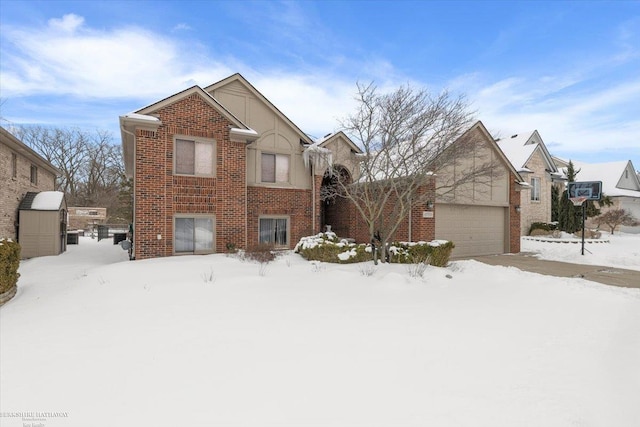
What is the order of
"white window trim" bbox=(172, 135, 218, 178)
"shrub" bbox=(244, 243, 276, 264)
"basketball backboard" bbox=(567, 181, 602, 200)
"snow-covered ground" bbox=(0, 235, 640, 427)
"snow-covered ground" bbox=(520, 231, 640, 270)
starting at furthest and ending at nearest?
"basketball backboard" bbox=(567, 181, 602, 200) < "snow-covered ground" bbox=(520, 231, 640, 270) < "white window trim" bbox=(172, 135, 218, 178) < "shrub" bbox=(244, 243, 276, 264) < "snow-covered ground" bbox=(0, 235, 640, 427)

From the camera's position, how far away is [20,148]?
16047mm

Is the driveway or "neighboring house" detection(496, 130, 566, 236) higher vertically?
"neighboring house" detection(496, 130, 566, 236)

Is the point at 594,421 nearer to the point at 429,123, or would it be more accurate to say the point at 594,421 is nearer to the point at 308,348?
the point at 308,348

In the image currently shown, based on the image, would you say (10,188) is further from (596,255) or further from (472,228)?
(596,255)

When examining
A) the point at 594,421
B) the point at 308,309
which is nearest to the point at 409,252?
the point at 308,309

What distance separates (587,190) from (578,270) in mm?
8685

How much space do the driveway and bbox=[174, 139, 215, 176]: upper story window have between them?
11839 mm

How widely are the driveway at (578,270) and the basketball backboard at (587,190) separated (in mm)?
5894

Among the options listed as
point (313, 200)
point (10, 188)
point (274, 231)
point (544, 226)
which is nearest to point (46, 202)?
point (10, 188)

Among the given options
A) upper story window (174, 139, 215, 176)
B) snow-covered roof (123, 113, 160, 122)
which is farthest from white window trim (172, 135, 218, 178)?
snow-covered roof (123, 113, 160, 122)

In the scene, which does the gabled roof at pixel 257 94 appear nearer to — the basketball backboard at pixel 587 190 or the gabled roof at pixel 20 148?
the gabled roof at pixel 20 148

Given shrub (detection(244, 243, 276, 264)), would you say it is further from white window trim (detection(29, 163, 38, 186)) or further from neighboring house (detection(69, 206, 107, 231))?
neighboring house (detection(69, 206, 107, 231))

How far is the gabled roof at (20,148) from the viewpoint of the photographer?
1421 cm

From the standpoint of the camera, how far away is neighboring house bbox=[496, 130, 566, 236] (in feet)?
87.4
